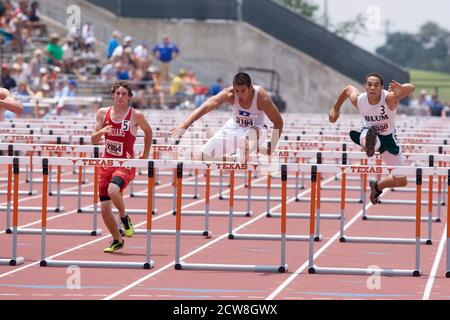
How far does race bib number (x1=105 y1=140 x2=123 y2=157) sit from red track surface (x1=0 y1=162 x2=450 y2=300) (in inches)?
45.2

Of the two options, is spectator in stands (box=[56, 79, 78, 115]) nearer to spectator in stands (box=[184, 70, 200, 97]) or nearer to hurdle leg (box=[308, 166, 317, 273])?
spectator in stands (box=[184, 70, 200, 97])

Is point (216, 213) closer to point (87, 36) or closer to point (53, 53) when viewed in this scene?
point (53, 53)

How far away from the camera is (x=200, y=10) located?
51.4 metres

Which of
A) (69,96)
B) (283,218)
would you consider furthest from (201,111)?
(69,96)

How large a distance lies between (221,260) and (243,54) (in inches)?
1384

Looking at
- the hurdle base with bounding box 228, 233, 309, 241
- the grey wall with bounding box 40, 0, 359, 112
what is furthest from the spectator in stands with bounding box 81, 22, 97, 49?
the hurdle base with bounding box 228, 233, 309, 241

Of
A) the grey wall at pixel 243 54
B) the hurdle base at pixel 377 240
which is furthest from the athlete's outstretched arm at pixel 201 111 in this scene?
the grey wall at pixel 243 54

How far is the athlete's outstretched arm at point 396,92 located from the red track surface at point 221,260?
5.80 feet

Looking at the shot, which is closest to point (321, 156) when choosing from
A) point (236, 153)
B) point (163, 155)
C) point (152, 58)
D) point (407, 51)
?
point (236, 153)

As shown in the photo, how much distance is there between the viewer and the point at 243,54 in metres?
51.5

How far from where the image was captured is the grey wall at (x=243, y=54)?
5128cm

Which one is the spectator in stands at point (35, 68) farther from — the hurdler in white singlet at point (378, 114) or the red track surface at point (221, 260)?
the hurdler in white singlet at point (378, 114)

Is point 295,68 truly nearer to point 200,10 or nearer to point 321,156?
point 200,10

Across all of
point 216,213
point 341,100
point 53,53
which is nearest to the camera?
point 341,100
